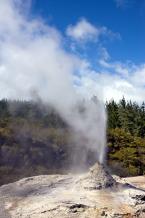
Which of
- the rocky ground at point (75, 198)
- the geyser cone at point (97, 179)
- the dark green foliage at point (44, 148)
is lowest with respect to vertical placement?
the rocky ground at point (75, 198)

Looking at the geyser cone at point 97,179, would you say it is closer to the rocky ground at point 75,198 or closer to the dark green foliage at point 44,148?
the rocky ground at point 75,198

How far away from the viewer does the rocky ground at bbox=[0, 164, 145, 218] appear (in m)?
17.9

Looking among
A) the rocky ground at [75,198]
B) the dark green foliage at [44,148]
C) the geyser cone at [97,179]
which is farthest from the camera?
the dark green foliage at [44,148]

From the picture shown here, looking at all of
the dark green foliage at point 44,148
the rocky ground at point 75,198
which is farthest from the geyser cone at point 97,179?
the dark green foliage at point 44,148

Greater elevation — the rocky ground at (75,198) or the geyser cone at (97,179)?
the geyser cone at (97,179)

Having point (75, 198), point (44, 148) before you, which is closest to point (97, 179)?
point (75, 198)

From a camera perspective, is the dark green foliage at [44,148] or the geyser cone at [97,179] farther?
the dark green foliage at [44,148]

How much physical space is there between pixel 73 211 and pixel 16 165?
20.1 meters

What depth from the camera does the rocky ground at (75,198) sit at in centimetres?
1789

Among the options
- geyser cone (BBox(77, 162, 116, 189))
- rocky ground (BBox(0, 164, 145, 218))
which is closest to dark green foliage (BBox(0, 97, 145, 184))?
rocky ground (BBox(0, 164, 145, 218))

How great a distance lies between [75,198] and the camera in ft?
63.0

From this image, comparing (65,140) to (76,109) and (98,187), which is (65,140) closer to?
(76,109)

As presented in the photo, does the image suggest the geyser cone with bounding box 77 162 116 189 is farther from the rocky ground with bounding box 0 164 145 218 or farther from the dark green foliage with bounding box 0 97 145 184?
the dark green foliage with bounding box 0 97 145 184

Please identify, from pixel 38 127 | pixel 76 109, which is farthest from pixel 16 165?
Answer: pixel 76 109
